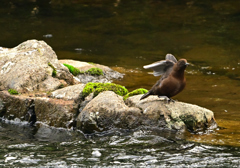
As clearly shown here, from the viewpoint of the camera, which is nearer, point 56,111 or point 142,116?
point 142,116

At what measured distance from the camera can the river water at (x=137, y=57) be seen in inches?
231

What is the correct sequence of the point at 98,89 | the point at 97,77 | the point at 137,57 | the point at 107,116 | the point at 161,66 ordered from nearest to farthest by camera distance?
the point at 107,116, the point at 161,66, the point at 98,89, the point at 97,77, the point at 137,57

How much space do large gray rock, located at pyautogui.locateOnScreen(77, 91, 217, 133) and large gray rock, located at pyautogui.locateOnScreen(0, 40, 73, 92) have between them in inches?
61.5

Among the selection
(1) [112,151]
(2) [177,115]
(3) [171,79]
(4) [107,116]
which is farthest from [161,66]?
(1) [112,151]

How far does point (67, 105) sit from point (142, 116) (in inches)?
57.6

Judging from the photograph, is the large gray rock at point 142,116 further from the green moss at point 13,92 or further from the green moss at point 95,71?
the green moss at point 95,71

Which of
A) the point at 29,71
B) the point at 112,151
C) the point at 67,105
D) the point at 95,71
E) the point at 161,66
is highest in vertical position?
the point at 161,66

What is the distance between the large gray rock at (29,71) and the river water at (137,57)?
2.73ft

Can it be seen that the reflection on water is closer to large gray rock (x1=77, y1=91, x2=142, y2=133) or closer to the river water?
the river water

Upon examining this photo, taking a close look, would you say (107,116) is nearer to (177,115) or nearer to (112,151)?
(112,151)

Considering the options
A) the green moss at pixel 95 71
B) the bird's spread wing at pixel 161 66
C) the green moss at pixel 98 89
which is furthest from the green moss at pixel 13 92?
the green moss at pixel 95 71

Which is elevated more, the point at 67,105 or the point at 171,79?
the point at 171,79

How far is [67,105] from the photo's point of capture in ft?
24.0

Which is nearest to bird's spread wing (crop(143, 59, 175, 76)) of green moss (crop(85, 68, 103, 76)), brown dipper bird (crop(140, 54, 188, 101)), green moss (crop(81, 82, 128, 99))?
brown dipper bird (crop(140, 54, 188, 101))
